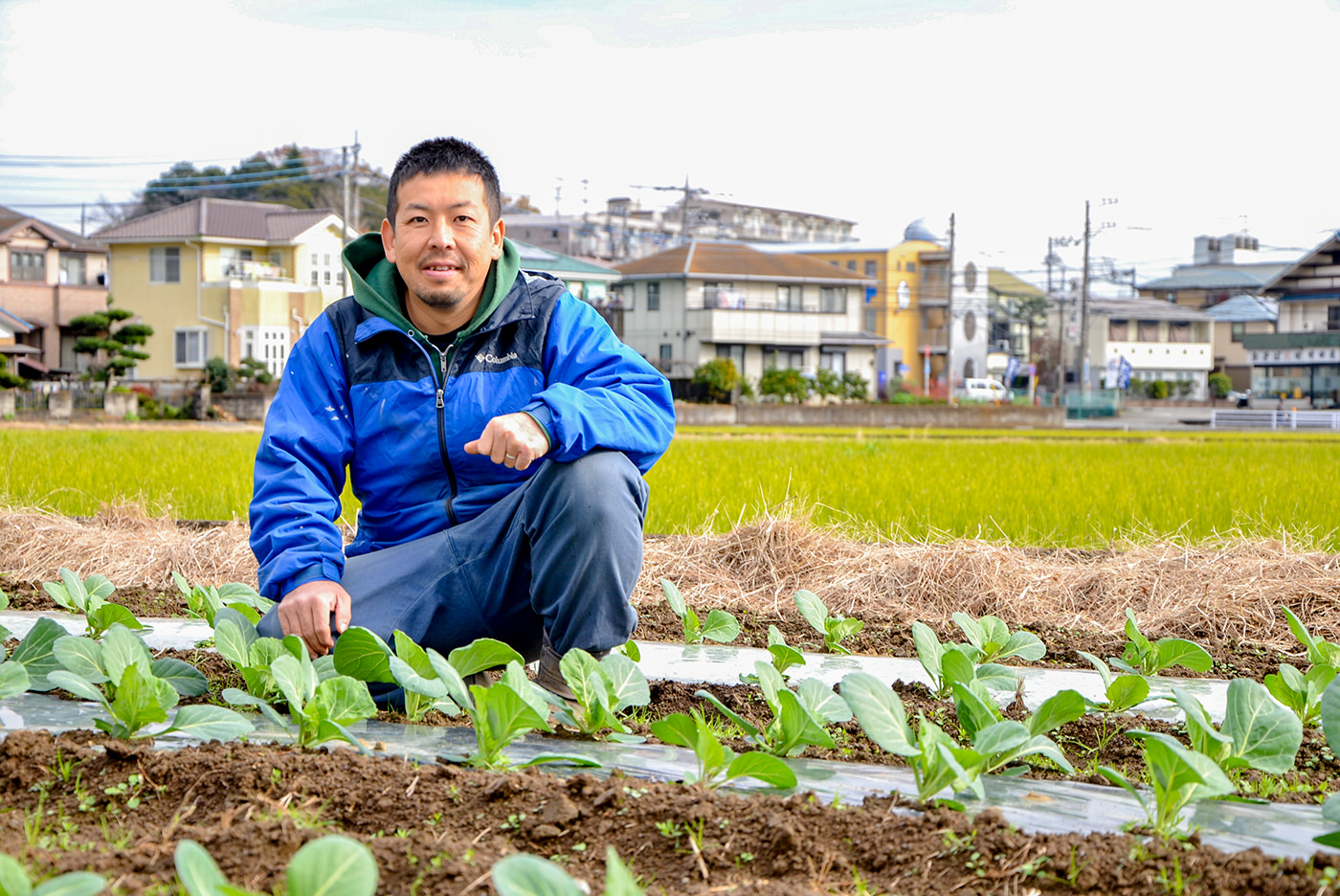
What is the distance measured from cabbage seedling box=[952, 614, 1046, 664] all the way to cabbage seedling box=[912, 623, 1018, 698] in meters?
0.19

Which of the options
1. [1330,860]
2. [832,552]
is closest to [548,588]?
[1330,860]

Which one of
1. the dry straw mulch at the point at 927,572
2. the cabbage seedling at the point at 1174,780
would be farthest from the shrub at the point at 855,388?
the cabbage seedling at the point at 1174,780

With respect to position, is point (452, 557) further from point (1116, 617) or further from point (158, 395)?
point (158, 395)

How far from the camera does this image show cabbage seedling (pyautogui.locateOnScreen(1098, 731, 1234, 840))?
1.31 m

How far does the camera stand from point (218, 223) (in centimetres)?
3381

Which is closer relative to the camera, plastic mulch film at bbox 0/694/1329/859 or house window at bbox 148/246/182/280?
plastic mulch film at bbox 0/694/1329/859

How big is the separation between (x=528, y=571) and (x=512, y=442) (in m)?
0.35

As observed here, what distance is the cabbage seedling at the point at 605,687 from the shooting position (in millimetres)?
1759

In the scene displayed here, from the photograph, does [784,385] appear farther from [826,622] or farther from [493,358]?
[493,358]

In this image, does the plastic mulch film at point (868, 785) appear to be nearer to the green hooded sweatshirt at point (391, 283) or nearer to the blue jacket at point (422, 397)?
the blue jacket at point (422, 397)

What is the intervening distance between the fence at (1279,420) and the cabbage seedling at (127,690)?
29.9 meters

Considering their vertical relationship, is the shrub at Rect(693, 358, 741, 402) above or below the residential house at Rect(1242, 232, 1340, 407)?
below

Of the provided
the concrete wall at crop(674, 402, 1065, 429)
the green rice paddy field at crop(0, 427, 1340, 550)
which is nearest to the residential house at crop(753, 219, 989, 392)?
the concrete wall at crop(674, 402, 1065, 429)

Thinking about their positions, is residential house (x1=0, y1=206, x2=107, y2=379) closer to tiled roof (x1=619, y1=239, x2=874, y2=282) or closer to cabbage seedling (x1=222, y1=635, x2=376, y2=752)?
tiled roof (x1=619, y1=239, x2=874, y2=282)
